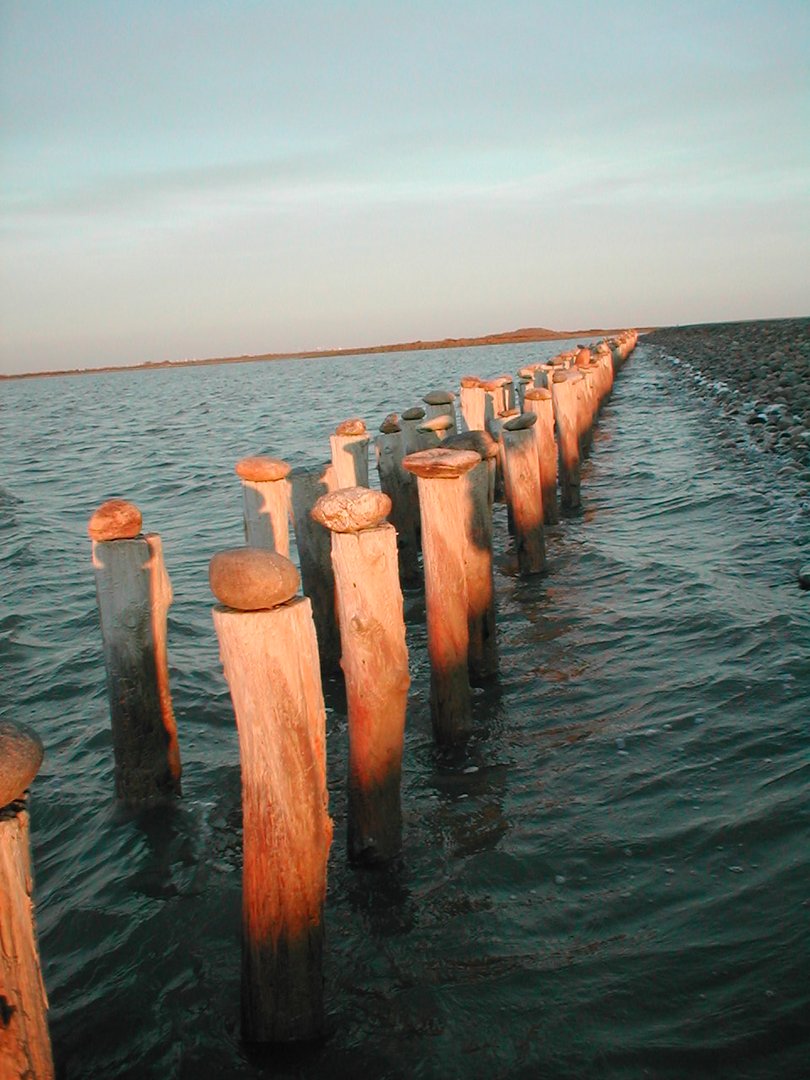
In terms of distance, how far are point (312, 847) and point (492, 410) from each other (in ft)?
27.5

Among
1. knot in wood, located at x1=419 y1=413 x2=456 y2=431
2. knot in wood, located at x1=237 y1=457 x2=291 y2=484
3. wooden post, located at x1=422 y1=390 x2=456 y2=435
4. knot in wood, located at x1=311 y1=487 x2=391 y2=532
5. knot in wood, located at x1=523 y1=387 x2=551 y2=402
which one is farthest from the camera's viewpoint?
knot in wood, located at x1=523 y1=387 x2=551 y2=402

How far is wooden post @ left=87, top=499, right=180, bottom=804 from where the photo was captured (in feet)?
14.4

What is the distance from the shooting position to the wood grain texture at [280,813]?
2.95 metres

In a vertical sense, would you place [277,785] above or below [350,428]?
below

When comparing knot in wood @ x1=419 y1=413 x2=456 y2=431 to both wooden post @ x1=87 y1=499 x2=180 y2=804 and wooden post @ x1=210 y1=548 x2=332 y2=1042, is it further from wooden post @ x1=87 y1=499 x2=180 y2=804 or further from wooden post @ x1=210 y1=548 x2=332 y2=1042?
wooden post @ x1=210 y1=548 x2=332 y2=1042

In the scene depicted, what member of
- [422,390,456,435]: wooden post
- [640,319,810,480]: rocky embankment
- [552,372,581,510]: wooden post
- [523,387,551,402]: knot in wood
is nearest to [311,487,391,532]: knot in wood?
[422,390,456,435]: wooden post

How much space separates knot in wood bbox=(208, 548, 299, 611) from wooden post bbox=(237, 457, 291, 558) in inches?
95.0

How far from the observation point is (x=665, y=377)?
34062 mm

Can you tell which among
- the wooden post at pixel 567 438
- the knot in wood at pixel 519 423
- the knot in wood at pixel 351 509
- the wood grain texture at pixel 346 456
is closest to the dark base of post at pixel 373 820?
the knot in wood at pixel 351 509

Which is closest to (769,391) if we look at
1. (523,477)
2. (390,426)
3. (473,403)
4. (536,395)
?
(473,403)

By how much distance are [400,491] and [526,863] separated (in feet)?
16.6

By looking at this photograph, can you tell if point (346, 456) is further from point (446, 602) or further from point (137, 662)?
point (137, 662)

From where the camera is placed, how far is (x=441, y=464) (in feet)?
15.9

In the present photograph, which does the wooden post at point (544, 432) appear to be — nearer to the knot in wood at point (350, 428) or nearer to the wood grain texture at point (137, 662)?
the knot in wood at point (350, 428)
